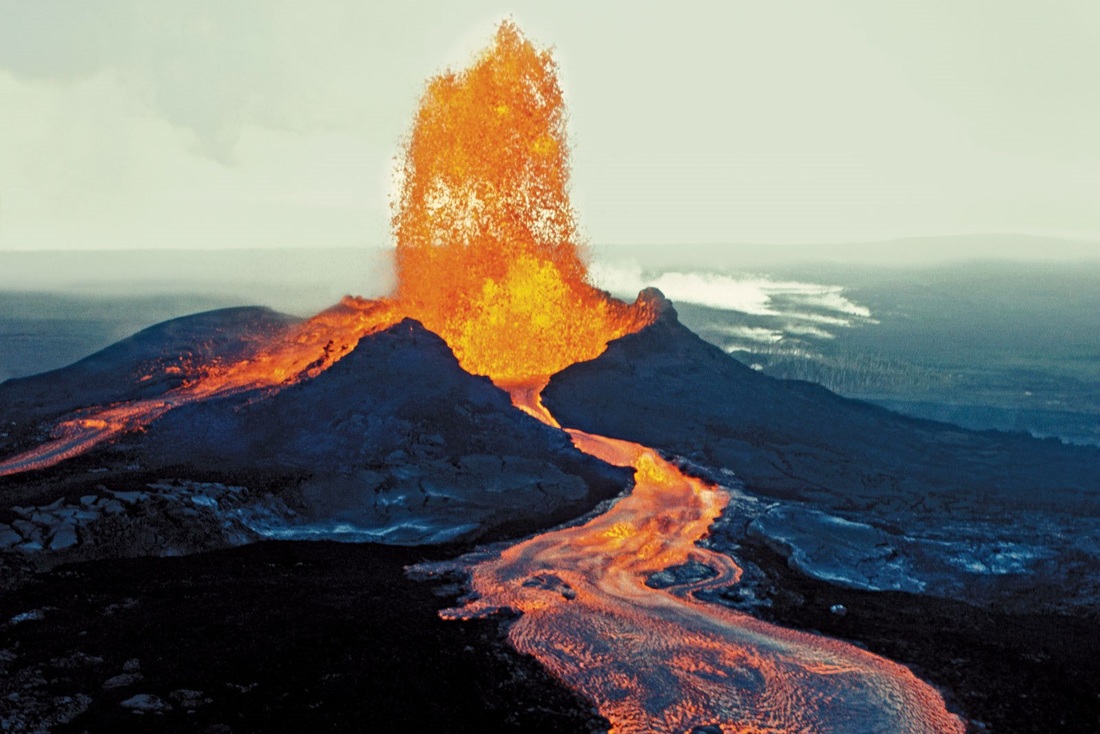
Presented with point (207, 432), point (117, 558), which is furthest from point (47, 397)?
point (117, 558)

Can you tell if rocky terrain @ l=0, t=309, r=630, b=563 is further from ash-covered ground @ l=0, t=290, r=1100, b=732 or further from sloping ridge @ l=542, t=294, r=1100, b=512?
sloping ridge @ l=542, t=294, r=1100, b=512

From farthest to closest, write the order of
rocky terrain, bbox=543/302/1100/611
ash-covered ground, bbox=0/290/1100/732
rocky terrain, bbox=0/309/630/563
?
rocky terrain, bbox=543/302/1100/611
rocky terrain, bbox=0/309/630/563
ash-covered ground, bbox=0/290/1100/732

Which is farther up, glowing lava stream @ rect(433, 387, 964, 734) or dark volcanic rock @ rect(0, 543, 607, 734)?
dark volcanic rock @ rect(0, 543, 607, 734)

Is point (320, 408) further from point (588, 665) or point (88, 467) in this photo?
point (588, 665)

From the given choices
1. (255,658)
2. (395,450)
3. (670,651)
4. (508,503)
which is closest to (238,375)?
(395,450)

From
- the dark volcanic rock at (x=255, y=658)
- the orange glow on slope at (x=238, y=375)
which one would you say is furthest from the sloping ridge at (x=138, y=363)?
the dark volcanic rock at (x=255, y=658)

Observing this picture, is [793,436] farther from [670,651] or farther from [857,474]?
[670,651]

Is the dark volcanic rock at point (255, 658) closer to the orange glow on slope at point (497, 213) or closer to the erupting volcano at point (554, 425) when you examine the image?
the erupting volcano at point (554, 425)

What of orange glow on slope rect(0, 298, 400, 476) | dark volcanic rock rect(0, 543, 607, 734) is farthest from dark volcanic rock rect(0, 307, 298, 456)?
dark volcanic rock rect(0, 543, 607, 734)
